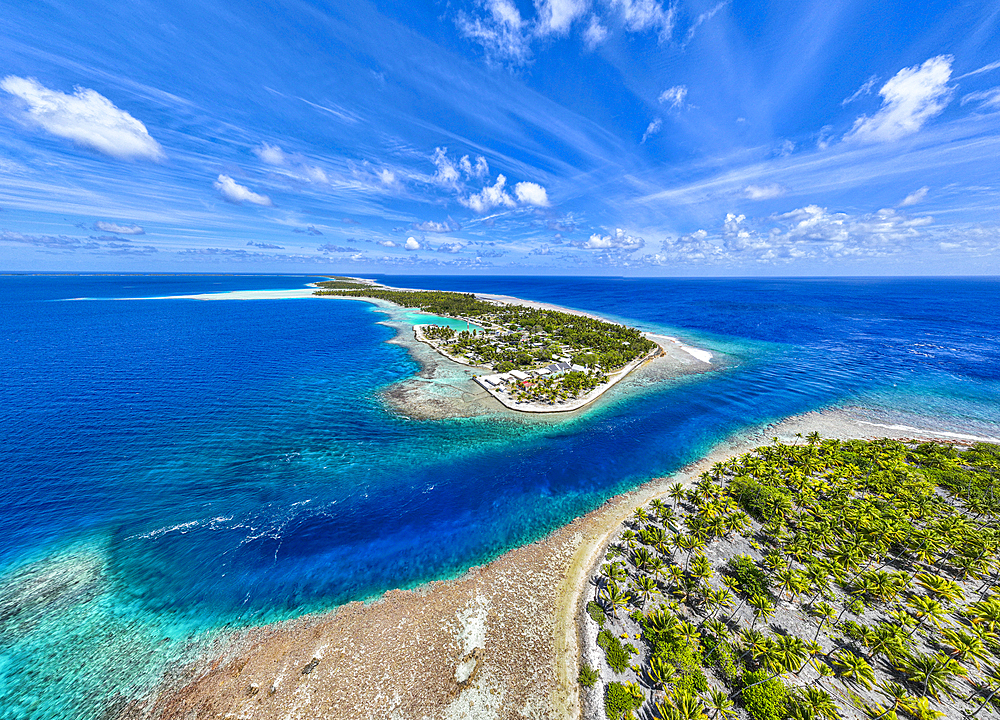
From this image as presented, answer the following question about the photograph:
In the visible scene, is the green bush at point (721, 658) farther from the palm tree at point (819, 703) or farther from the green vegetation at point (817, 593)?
the palm tree at point (819, 703)

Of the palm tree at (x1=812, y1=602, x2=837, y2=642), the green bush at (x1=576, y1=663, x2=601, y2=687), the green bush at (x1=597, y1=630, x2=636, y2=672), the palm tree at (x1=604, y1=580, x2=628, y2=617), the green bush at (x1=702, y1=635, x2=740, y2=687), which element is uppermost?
the palm tree at (x1=812, y1=602, x2=837, y2=642)

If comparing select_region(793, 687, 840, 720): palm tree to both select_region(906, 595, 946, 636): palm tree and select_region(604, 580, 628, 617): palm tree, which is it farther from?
select_region(906, 595, 946, 636): palm tree

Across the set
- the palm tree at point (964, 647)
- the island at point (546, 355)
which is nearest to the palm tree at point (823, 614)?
the palm tree at point (964, 647)

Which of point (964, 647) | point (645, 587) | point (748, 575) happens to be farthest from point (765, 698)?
point (964, 647)

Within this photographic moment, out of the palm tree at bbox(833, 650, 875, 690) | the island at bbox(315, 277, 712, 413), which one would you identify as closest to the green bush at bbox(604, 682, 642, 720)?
the palm tree at bbox(833, 650, 875, 690)

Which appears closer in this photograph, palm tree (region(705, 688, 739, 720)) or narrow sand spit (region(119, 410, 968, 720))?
palm tree (region(705, 688, 739, 720))

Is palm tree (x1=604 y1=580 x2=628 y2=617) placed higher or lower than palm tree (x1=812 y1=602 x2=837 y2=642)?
lower

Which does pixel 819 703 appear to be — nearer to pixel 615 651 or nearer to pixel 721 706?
pixel 721 706
